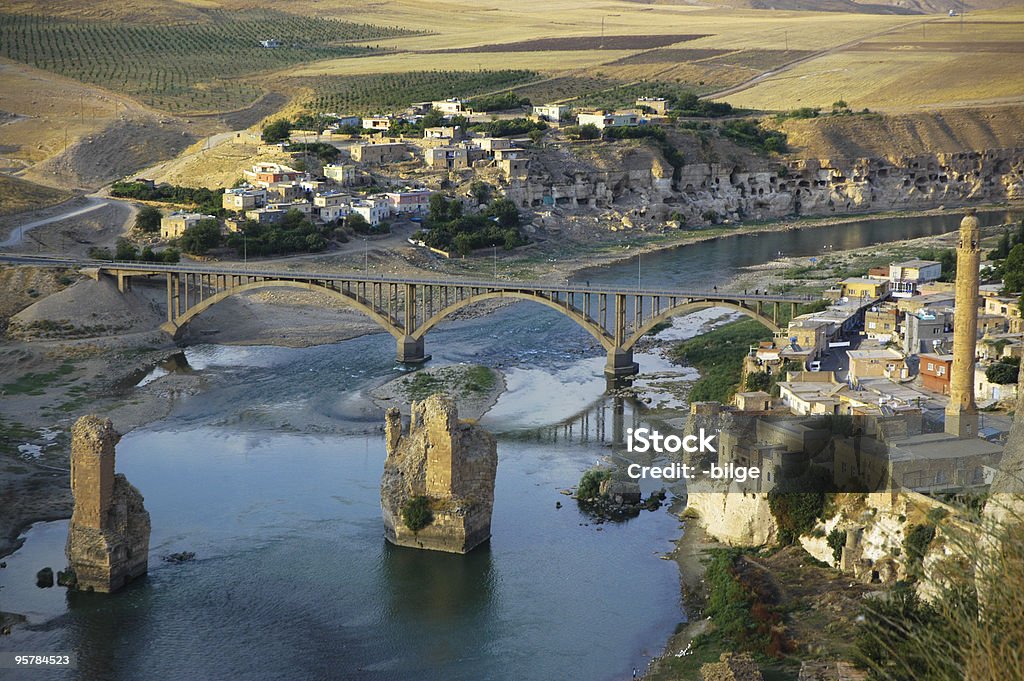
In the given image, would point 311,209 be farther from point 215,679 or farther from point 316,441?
point 215,679

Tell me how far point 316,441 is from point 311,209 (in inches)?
1238

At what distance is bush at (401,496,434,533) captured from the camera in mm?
32344

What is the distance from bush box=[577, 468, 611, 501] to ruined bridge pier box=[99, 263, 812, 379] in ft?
40.4

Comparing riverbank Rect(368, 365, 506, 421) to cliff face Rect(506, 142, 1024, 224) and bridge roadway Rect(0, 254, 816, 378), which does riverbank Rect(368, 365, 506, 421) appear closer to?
bridge roadway Rect(0, 254, 816, 378)

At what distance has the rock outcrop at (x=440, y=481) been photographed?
32.0 metres

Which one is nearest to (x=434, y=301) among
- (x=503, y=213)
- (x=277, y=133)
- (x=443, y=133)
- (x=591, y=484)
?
(x=503, y=213)

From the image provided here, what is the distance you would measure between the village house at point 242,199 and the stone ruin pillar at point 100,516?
42.0 m

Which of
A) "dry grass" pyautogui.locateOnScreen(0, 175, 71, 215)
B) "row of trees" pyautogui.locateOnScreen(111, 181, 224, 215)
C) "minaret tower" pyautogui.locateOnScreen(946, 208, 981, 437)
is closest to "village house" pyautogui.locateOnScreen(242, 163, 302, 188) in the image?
"row of trees" pyautogui.locateOnScreen(111, 181, 224, 215)

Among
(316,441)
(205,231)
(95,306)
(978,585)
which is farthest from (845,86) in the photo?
(978,585)

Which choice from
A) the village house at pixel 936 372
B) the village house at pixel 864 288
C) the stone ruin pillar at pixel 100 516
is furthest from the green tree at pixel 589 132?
the stone ruin pillar at pixel 100 516

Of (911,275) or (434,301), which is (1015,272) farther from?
(434,301)

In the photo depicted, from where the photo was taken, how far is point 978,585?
1628 cm

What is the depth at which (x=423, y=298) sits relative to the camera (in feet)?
176

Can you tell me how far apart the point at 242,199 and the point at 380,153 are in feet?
43.7
